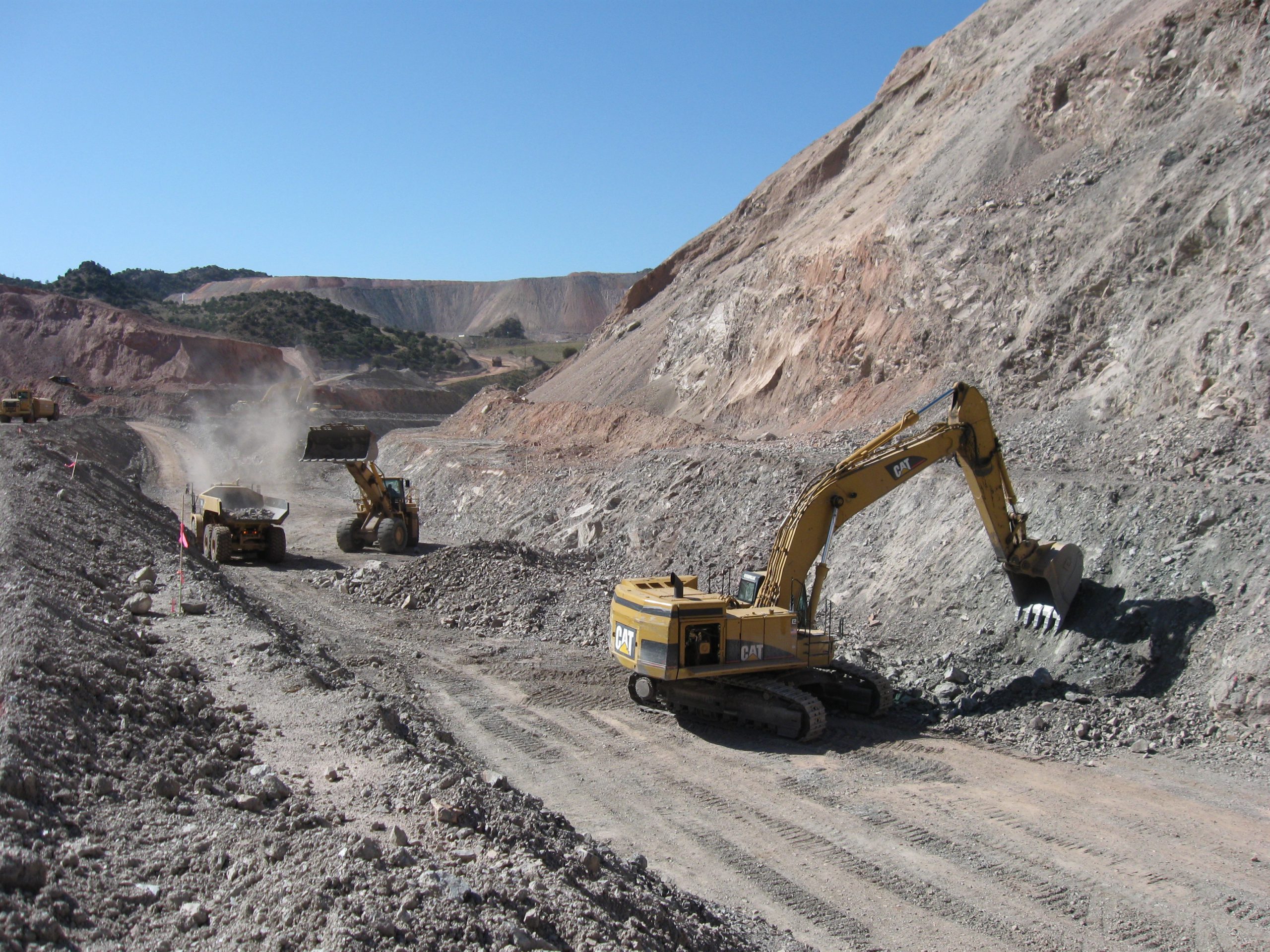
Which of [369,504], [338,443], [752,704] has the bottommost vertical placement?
[752,704]

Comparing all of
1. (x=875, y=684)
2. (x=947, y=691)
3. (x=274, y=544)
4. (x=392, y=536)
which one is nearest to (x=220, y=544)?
(x=274, y=544)

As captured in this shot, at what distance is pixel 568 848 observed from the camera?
6.61 meters

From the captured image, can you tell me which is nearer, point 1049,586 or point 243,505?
point 1049,586

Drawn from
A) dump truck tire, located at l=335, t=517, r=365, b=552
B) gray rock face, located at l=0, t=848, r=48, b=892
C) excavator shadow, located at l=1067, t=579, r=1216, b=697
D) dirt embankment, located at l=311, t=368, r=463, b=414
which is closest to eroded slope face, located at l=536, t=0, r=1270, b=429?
excavator shadow, located at l=1067, t=579, r=1216, b=697

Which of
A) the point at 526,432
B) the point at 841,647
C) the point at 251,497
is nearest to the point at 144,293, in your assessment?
the point at 526,432

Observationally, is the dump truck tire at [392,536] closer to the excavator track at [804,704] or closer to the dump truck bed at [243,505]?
the dump truck bed at [243,505]

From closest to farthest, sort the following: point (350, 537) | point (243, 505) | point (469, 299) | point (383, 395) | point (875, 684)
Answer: point (875, 684), point (243, 505), point (350, 537), point (383, 395), point (469, 299)

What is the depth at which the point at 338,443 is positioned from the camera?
2367 cm

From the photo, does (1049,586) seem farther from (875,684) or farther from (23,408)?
(23,408)

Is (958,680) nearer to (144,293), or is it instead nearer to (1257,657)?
(1257,657)

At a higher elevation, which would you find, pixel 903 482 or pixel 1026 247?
pixel 1026 247

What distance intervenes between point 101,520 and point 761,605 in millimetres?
12891

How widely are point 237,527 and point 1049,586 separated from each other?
1618 cm

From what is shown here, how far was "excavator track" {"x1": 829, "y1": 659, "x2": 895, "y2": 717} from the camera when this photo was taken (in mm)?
11023
